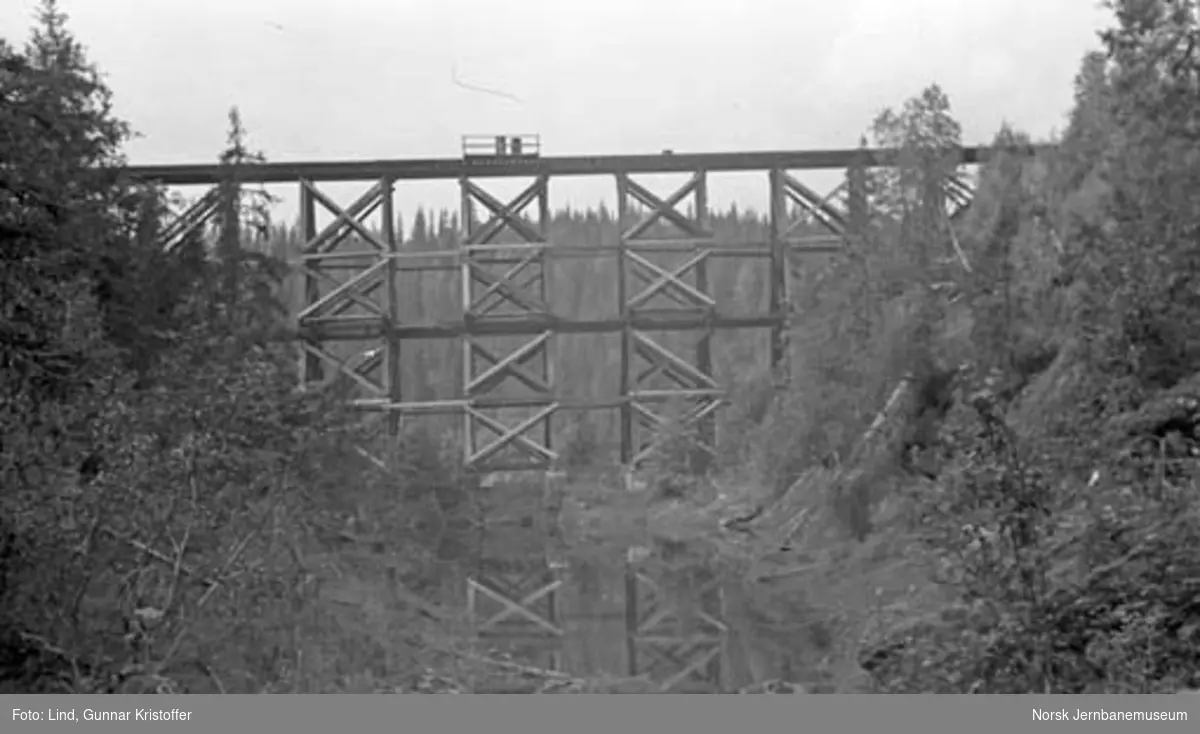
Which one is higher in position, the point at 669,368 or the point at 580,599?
the point at 669,368

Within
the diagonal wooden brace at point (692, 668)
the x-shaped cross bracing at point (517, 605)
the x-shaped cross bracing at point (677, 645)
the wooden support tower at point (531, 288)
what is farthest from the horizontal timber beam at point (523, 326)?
the diagonal wooden brace at point (692, 668)

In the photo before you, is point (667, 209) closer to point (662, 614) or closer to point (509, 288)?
point (509, 288)

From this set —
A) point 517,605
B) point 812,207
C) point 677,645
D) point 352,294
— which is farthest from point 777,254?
point 677,645

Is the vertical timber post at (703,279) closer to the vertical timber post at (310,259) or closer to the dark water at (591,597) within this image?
the dark water at (591,597)

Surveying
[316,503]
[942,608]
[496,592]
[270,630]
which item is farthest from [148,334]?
[942,608]

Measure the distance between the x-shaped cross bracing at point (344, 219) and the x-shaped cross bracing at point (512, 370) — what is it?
1986mm

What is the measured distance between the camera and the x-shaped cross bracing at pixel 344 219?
18.2 m

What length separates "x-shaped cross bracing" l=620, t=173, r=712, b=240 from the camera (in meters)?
18.3

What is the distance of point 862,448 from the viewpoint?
13781mm

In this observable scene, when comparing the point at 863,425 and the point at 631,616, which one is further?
the point at 863,425

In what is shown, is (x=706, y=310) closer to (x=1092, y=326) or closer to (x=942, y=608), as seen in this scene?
(x=1092, y=326)

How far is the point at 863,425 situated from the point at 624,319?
4.94 meters

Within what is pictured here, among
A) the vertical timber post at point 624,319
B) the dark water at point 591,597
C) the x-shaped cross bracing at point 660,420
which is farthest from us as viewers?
the vertical timber post at point 624,319

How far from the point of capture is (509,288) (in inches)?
713
